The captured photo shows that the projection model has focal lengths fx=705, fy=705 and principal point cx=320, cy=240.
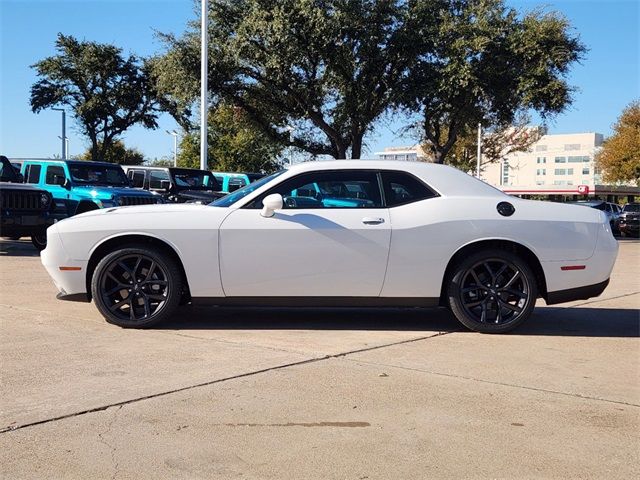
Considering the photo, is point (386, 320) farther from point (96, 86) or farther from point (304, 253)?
point (96, 86)

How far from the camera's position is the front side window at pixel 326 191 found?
6586 millimetres

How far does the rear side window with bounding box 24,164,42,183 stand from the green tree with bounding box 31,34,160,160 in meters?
20.1

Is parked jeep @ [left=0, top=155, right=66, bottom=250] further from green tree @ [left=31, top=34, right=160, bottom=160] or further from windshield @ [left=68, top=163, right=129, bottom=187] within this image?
green tree @ [left=31, top=34, right=160, bottom=160]

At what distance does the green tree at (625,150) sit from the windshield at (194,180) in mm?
36299

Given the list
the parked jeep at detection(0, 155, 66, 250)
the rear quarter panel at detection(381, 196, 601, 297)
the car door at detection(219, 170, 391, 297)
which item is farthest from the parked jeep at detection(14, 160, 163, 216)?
the rear quarter panel at detection(381, 196, 601, 297)

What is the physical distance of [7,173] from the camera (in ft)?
50.0

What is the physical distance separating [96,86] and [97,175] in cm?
2209

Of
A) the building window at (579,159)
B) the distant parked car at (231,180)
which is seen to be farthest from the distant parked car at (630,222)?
the building window at (579,159)

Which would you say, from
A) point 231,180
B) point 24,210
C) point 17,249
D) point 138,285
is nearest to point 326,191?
point 138,285

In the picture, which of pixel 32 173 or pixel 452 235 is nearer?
pixel 452 235

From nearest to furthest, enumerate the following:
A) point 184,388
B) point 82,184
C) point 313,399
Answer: point 313,399
point 184,388
point 82,184

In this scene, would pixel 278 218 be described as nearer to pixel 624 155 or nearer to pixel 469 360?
pixel 469 360

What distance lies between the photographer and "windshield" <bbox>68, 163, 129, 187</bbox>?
15.9 metres

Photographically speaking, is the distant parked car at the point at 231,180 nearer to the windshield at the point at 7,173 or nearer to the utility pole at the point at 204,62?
the utility pole at the point at 204,62
